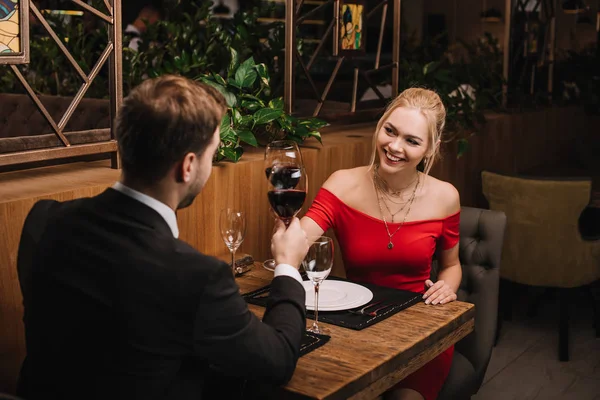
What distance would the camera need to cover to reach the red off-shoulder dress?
2613 millimetres

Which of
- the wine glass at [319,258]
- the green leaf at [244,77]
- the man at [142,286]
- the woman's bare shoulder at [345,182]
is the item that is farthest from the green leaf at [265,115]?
the man at [142,286]

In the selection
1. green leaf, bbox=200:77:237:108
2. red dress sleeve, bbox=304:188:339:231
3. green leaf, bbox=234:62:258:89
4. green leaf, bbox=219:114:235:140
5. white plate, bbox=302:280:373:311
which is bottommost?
white plate, bbox=302:280:373:311

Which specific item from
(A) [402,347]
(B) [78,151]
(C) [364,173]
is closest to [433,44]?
(C) [364,173]

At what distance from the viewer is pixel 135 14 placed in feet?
23.8

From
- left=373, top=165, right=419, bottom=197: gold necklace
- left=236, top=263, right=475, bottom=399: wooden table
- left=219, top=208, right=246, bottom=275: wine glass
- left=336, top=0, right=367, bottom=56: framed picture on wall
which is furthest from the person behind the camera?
left=336, top=0, right=367, bottom=56: framed picture on wall

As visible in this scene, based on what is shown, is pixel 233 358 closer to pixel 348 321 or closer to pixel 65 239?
pixel 65 239

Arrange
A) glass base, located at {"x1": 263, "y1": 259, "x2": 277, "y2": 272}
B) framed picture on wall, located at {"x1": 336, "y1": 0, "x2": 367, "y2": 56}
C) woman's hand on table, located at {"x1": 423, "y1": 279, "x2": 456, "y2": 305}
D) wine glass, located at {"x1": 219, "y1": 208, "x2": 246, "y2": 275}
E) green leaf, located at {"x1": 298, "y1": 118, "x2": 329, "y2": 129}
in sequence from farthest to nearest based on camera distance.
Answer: framed picture on wall, located at {"x1": 336, "y1": 0, "x2": 367, "y2": 56}
green leaf, located at {"x1": 298, "y1": 118, "x2": 329, "y2": 129}
glass base, located at {"x1": 263, "y1": 259, "x2": 277, "y2": 272}
wine glass, located at {"x1": 219, "y1": 208, "x2": 246, "y2": 275}
woman's hand on table, located at {"x1": 423, "y1": 279, "x2": 456, "y2": 305}

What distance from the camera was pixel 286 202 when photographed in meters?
1.93

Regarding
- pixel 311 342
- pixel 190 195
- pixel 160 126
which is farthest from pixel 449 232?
pixel 160 126

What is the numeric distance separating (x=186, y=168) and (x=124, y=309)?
28 centimetres

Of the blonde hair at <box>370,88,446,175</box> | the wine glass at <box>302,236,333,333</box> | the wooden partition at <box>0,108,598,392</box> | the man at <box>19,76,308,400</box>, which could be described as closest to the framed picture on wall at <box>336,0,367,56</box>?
the wooden partition at <box>0,108,598,392</box>

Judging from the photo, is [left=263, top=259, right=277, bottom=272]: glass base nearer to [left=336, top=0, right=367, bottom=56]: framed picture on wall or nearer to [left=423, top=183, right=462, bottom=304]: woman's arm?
[left=423, top=183, right=462, bottom=304]: woman's arm

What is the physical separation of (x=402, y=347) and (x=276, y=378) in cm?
46

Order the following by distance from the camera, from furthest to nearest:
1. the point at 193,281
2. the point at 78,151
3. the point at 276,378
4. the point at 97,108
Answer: the point at 97,108 → the point at 78,151 → the point at 276,378 → the point at 193,281
